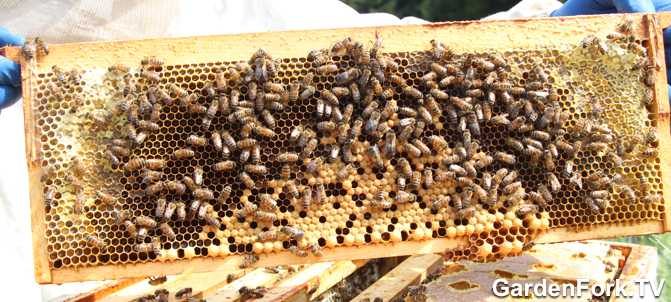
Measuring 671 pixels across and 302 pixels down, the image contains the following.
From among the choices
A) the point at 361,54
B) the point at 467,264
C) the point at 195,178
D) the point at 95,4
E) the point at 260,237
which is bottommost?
the point at 467,264

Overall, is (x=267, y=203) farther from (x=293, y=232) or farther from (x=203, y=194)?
(x=203, y=194)

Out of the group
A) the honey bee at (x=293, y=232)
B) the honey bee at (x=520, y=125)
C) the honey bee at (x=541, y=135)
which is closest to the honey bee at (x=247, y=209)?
the honey bee at (x=293, y=232)

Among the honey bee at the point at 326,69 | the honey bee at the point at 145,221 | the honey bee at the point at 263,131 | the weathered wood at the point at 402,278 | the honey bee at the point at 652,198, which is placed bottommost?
the weathered wood at the point at 402,278

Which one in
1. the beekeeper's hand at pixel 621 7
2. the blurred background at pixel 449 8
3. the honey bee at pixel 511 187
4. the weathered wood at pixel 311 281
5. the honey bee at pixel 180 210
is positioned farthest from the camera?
the blurred background at pixel 449 8

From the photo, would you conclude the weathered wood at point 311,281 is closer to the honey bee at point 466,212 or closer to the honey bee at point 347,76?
the honey bee at point 466,212

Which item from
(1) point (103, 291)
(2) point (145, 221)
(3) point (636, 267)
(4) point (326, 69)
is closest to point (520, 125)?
(4) point (326, 69)

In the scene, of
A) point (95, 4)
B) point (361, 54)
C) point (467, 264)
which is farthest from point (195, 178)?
point (95, 4)

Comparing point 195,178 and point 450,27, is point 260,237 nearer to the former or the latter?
point 195,178
